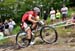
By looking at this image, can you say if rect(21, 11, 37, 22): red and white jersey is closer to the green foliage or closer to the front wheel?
the front wheel

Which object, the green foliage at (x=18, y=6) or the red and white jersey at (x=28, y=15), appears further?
the green foliage at (x=18, y=6)

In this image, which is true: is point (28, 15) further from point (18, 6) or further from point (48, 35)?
point (18, 6)

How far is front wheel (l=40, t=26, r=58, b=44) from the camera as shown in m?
13.7

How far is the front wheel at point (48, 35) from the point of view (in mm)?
13683

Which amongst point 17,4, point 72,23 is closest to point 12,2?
point 17,4

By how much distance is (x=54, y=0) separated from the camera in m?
34.6

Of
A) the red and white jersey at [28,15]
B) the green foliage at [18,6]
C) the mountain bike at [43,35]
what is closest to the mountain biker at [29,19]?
the red and white jersey at [28,15]

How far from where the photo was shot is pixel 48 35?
45.8 feet

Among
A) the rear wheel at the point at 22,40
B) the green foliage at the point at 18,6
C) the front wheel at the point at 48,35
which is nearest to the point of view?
the front wheel at the point at 48,35

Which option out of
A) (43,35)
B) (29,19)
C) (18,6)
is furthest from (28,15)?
(18,6)

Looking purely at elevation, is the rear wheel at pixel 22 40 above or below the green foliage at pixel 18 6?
above

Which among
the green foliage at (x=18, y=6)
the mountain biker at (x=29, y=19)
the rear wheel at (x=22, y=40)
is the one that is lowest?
the green foliage at (x=18, y=6)

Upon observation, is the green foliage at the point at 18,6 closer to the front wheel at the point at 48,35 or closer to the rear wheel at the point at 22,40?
the rear wheel at the point at 22,40

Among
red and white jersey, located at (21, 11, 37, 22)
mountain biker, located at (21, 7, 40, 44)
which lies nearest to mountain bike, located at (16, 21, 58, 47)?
mountain biker, located at (21, 7, 40, 44)
